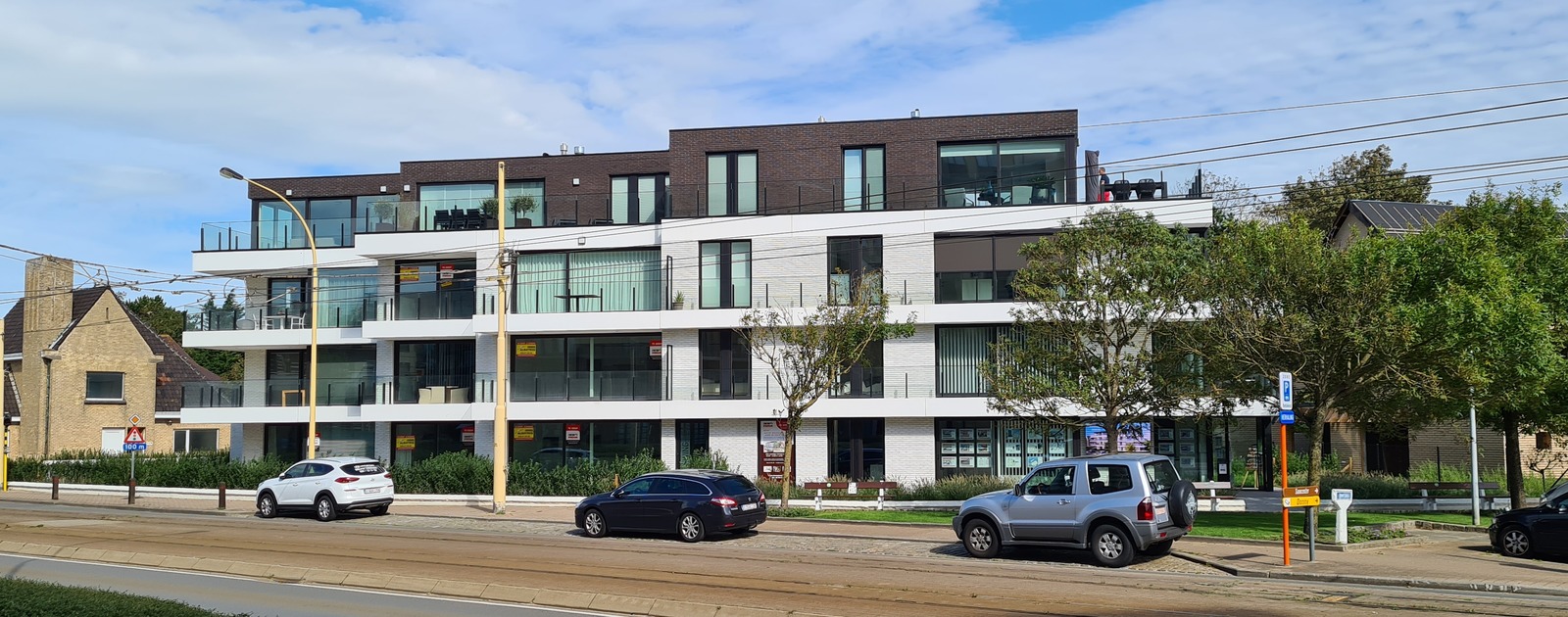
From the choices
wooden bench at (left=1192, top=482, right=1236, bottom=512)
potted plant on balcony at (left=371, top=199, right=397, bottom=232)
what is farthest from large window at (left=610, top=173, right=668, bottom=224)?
wooden bench at (left=1192, top=482, right=1236, bottom=512)

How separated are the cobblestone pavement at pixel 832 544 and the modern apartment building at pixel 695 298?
7968 mm

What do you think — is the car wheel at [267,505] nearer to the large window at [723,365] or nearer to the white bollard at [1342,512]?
the large window at [723,365]

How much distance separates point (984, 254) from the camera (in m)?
35.4

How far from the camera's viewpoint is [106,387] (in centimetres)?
5284

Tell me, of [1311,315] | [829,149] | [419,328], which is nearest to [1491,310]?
[1311,315]

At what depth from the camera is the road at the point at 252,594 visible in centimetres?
1495

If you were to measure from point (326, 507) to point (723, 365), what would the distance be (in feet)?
39.8

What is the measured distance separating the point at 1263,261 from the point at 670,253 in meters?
19.3

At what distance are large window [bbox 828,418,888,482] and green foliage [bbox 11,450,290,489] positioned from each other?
17.7 metres

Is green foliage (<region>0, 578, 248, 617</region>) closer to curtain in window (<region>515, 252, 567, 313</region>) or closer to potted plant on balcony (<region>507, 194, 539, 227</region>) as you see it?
curtain in window (<region>515, 252, 567, 313</region>)

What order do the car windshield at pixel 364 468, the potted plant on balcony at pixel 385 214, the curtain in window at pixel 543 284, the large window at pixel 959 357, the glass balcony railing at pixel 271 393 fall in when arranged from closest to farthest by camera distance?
the car windshield at pixel 364 468
the large window at pixel 959 357
the curtain in window at pixel 543 284
the potted plant on balcony at pixel 385 214
the glass balcony railing at pixel 271 393

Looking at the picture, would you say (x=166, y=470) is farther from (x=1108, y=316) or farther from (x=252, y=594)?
(x=1108, y=316)

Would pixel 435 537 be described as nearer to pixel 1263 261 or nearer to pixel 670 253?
pixel 670 253

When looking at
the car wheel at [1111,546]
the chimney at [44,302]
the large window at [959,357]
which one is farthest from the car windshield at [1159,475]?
the chimney at [44,302]
